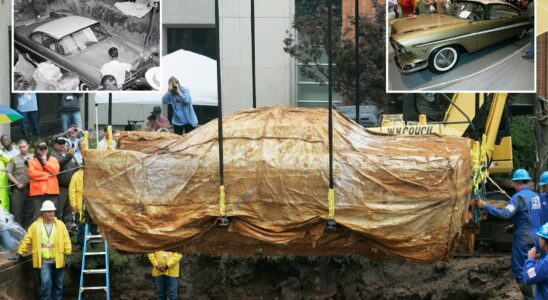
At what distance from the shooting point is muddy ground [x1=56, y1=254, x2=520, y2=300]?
2123 centimetres

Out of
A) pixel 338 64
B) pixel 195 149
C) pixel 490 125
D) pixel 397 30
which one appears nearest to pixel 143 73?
pixel 195 149

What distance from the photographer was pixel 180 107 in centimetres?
1955

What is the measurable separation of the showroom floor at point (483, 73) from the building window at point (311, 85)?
799 centimetres

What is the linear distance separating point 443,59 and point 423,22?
722mm

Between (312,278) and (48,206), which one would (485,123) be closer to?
(312,278)

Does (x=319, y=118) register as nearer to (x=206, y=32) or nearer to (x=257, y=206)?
(x=257, y=206)

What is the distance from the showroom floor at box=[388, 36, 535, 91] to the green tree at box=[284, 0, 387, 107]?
659 cm

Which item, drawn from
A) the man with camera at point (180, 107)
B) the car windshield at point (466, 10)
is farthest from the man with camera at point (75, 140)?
the car windshield at point (466, 10)

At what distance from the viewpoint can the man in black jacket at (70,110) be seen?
71.2 feet

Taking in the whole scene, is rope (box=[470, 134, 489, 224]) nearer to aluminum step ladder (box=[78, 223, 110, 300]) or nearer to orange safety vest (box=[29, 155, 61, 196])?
orange safety vest (box=[29, 155, 61, 196])

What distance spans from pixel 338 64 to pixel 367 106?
159 centimetres

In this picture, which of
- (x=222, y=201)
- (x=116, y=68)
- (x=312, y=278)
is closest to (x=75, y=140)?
(x=312, y=278)

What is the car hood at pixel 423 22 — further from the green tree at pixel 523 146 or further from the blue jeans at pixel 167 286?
the green tree at pixel 523 146

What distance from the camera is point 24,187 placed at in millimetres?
18484
